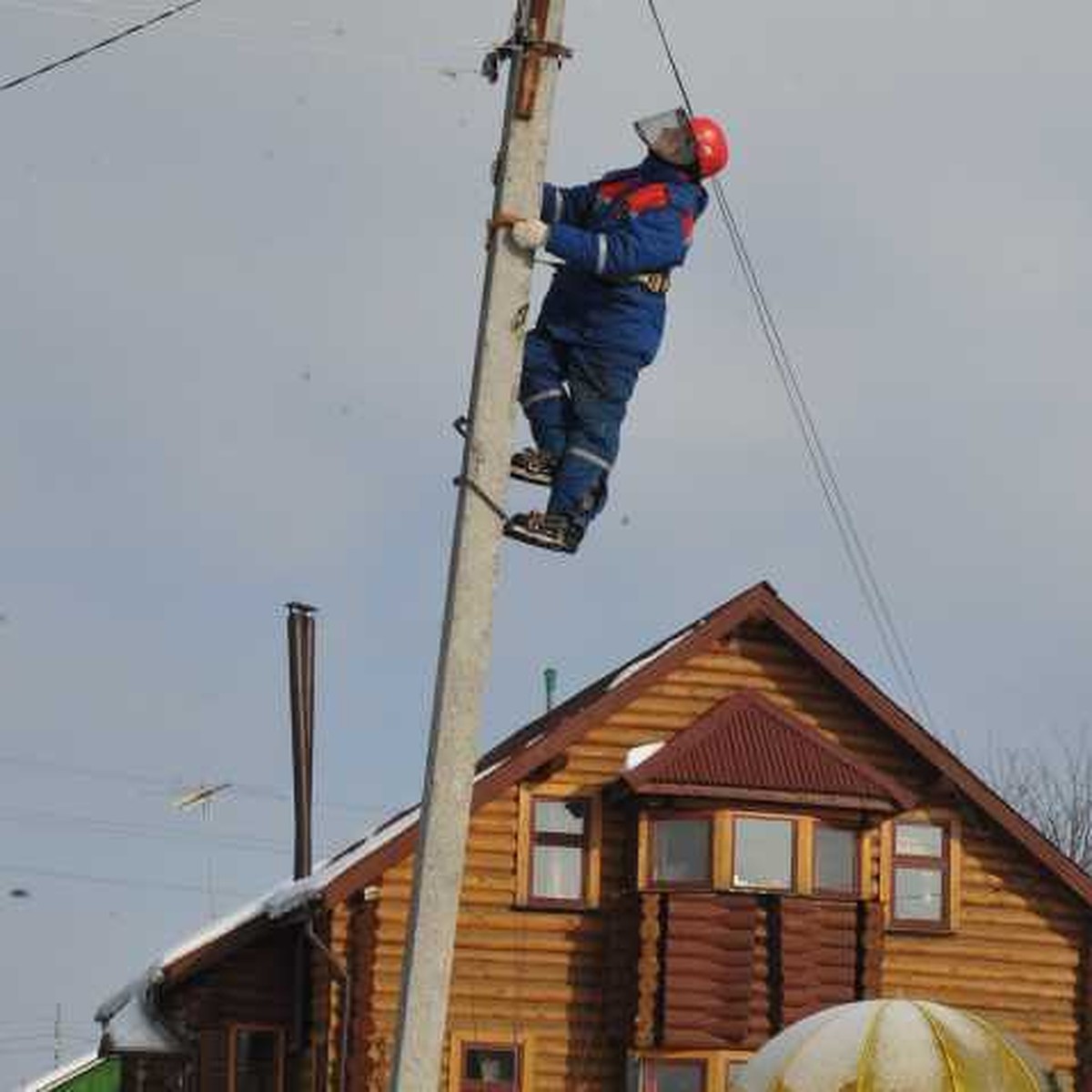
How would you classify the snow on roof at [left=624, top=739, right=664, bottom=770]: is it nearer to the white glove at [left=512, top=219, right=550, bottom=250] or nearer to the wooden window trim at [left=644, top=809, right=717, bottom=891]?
the wooden window trim at [left=644, top=809, right=717, bottom=891]

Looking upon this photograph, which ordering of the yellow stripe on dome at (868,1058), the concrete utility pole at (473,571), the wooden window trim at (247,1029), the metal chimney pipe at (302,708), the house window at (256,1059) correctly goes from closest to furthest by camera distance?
1. the concrete utility pole at (473,571)
2. the yellow stripe on dome at (868,1058)
3. the wooden window trim at (247,1029)
4. the house window at (256,1059)
5. the metal chimney pipe at (302,708)

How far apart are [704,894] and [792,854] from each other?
1.08 m

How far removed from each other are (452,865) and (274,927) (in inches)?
918

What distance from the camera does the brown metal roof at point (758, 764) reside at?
27594mm

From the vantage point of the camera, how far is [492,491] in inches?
299

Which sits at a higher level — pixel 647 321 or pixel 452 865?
pixel 647 321

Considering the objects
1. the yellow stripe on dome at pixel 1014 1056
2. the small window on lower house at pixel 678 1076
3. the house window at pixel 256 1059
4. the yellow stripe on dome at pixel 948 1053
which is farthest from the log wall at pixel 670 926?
the yellow stripe on dome at pixel 948 1053

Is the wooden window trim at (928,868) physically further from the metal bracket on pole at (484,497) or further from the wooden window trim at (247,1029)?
the metal bracket on pole at (484,497)

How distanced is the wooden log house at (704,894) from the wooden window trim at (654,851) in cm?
2

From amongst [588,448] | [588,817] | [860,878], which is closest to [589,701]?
[588,817]

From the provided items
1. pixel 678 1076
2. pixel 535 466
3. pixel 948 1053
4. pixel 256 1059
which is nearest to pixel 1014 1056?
pixel 948 1053

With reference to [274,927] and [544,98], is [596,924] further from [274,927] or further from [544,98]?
[544,98]

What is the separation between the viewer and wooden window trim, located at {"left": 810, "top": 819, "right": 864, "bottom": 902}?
28.2m

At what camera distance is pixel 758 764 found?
91.0 feet
